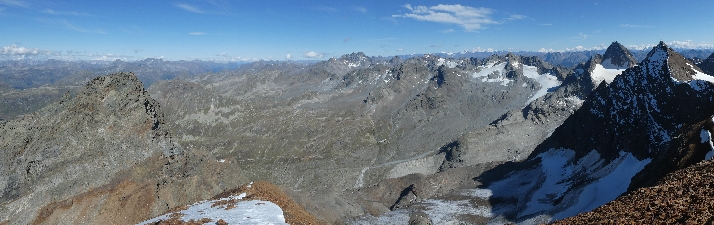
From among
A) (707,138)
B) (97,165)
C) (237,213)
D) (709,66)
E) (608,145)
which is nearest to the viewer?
(237,213)

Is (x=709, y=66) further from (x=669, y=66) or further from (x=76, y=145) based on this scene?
(x=76, y=145)

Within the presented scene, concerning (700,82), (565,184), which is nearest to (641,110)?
(700,82)

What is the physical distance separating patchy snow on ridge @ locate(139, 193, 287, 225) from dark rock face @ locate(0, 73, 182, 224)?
109 ft

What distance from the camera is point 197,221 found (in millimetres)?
27031

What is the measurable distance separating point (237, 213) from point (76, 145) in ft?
151

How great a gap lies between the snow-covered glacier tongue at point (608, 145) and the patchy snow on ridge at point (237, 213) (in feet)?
162

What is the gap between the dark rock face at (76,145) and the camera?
171 ft

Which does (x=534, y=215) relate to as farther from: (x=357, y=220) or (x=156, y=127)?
(x=156, y=127)

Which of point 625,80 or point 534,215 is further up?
point 625,80

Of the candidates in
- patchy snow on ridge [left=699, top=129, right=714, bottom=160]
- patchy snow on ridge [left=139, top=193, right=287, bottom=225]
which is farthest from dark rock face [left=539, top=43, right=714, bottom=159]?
patchy snow on ridge [left=139, top=193, right=287, bottom=225]

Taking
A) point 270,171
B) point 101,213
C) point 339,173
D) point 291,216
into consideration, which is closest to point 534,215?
point 291,216

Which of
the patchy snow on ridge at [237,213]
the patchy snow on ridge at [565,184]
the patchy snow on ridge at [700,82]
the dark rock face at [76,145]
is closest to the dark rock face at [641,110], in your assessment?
the patchy snow on ridge at [700,82]

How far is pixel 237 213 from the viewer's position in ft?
95.6

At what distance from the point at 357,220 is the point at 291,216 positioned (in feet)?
150
